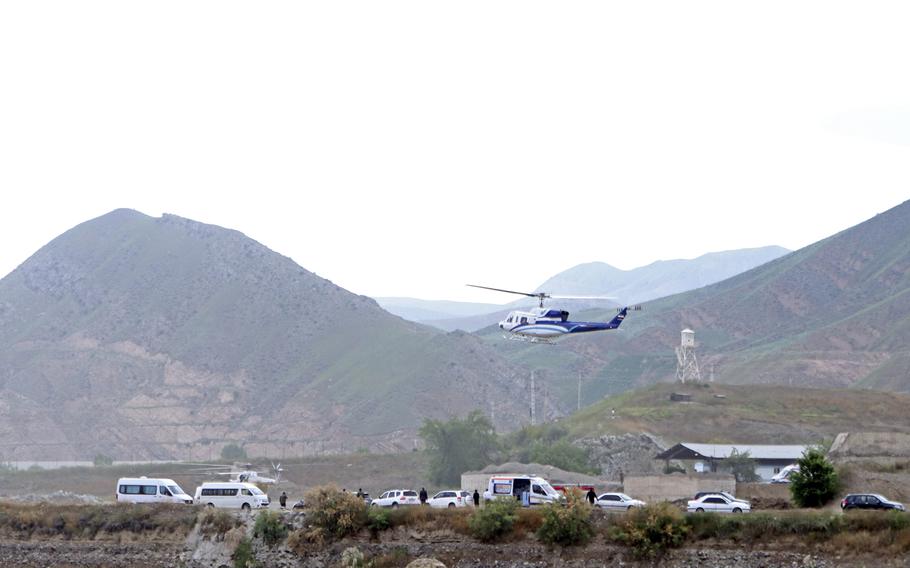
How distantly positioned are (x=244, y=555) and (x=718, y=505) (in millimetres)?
16203

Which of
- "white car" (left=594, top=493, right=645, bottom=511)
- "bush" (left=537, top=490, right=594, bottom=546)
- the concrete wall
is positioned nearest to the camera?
"bush" (left=537, top=490, right=594, bottom=546)

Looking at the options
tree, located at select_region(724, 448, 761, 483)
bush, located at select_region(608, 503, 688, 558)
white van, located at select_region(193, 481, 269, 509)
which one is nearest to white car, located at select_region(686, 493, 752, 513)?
bush, located at select_region(608, 503, 688, 558)

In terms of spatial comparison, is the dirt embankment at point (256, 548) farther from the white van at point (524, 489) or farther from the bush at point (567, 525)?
the white van at point (524, 489)

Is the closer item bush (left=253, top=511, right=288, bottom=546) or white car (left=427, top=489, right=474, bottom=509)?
bush (left=253, top=511, right=288, bottom=546)

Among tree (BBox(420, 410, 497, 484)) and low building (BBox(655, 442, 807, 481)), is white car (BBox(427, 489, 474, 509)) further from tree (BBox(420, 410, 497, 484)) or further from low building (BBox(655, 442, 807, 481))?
tree (BBox(420, 410, 497, 484))

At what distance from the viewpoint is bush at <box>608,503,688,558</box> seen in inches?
1628

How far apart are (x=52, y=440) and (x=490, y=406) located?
56.9 m

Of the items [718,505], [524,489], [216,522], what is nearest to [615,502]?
[524,489]

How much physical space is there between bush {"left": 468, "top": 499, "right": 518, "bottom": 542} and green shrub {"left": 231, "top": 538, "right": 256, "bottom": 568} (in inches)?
315

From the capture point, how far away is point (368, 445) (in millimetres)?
169125

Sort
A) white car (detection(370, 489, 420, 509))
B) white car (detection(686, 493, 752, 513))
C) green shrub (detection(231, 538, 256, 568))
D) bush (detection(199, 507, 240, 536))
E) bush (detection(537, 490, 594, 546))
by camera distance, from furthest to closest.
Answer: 1. white car (detection(370, 489, 420, 509))
2. bush (detection(199, 507, 240, 536))
3. white car (detection(686, 493, 752, 513))
4. green shrub (detection(231, 538, 256, 568))
5. bush (detection(537, 490, 594, 546))

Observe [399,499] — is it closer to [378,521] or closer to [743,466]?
[378,521]

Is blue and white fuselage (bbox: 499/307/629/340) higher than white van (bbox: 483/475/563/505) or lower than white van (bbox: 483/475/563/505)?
higher

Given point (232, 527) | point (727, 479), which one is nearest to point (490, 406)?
point (727, 479)
